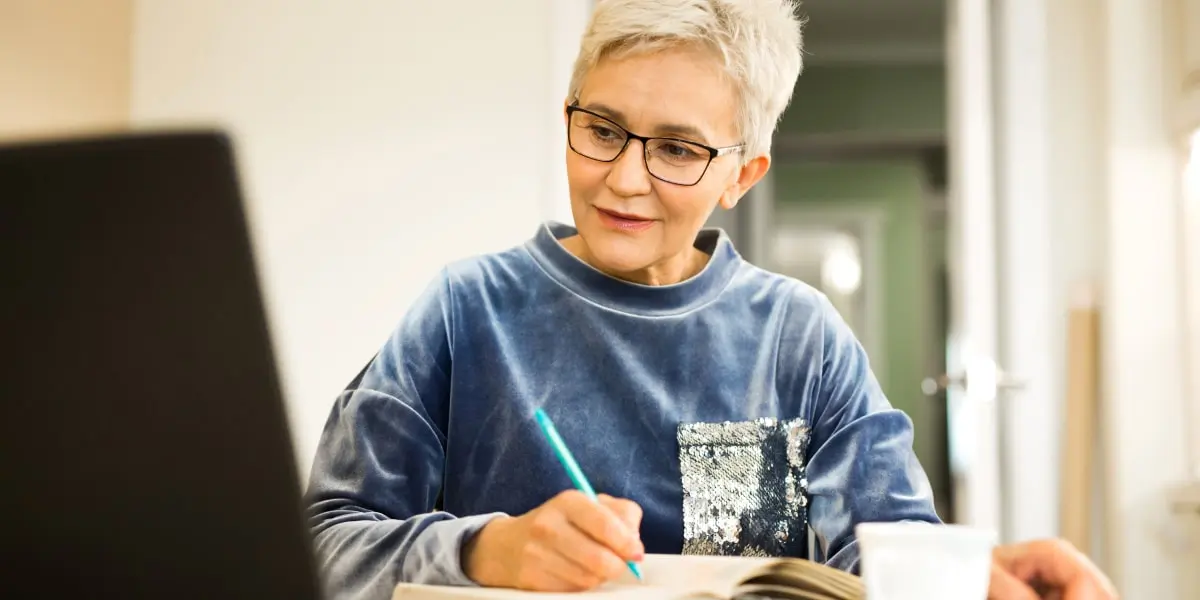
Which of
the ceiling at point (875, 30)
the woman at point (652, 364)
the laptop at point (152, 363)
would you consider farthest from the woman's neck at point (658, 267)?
the ceiling at point (875, 30)

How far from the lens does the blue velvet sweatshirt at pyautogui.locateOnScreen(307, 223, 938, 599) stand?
118 cm

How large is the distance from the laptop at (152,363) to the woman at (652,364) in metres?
0.72

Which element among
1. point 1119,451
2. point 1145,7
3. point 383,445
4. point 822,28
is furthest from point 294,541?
point 822,28

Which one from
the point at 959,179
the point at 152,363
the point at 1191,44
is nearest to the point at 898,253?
the point at 959,179

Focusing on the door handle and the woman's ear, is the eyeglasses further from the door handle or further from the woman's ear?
the door handle

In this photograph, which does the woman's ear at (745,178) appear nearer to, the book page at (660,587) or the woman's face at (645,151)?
the woman's face at (645,151)

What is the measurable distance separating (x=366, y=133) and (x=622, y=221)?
1.45m

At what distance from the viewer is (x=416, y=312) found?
126 cm

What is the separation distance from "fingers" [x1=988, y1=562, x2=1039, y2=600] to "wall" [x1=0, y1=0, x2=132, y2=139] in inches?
79.1

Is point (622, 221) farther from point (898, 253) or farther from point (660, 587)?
point (898, 253)

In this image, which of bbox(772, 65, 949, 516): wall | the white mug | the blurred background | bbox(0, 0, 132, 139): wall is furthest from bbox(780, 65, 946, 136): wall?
the white mug

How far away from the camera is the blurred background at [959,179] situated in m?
2.27

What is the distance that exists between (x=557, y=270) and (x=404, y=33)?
144cm

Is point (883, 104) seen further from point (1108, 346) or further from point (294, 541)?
point (294, 541)
